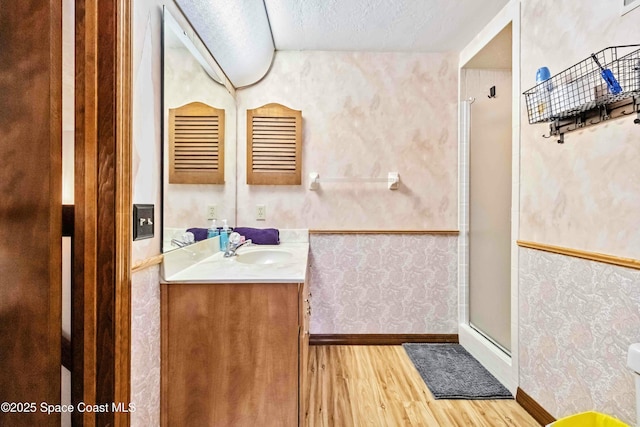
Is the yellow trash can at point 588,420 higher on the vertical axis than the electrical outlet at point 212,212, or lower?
lower

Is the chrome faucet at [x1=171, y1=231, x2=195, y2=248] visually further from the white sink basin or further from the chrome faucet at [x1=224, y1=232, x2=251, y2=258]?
the white sink basin

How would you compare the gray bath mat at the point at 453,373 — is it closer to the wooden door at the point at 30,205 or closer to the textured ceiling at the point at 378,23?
the wooden door at the point at 30,205

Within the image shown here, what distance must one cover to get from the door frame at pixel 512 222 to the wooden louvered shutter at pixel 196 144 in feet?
5.85


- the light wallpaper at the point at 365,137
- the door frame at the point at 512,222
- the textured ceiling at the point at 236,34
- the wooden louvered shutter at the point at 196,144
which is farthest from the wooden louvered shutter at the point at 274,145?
the door frame at the point at 512,222

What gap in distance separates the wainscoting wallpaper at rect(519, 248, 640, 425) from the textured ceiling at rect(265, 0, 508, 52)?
1559 mm

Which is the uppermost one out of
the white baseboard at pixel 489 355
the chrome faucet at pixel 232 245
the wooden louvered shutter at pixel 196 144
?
the wooden louvered shutter at pixel 196 144

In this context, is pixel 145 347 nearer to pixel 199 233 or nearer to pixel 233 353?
pixel 233 353

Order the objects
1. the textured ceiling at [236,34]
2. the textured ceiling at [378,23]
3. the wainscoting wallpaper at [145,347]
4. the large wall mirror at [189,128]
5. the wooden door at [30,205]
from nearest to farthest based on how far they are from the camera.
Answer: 1. the wooden door at [30,205]
2. the wainscoting wallpaper at [145,347]
3. the large wall mirror at [189,128]
4. the textured ceiling at [236,34]
5. the textured ceiling at [378,23]

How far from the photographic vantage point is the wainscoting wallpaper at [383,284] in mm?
2748

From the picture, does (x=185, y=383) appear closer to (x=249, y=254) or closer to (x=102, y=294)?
(x=102, y=294)

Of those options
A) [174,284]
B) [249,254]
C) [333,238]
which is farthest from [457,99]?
[174,284]

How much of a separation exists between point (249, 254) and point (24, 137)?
1.42 meters

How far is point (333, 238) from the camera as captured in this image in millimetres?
2746

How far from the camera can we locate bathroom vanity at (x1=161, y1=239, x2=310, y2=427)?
4.45ft
